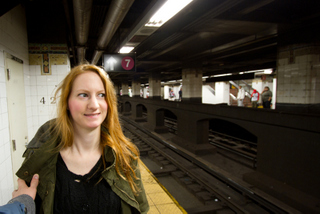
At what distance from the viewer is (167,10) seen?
3631 millimetres

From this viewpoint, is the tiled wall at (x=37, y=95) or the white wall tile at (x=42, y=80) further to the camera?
the white wall tile at (x=42, y=80)

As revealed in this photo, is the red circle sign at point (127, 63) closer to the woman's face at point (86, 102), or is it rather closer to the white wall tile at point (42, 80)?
the white wall tile at point (42, 80)

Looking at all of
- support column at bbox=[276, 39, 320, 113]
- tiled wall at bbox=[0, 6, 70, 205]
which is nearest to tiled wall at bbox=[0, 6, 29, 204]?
tiled wall at bbox=[0, 6, 70, 205]

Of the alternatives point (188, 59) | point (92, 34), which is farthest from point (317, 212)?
point (92, 34)

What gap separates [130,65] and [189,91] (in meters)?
4.98

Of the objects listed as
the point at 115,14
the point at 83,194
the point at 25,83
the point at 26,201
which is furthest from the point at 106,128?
the point at 25,83

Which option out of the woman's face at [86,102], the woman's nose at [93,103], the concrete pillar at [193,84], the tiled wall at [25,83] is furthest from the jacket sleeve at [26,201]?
the concrete pillar at [193,84]

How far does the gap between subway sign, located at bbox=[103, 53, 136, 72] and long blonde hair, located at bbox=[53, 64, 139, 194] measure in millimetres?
5819

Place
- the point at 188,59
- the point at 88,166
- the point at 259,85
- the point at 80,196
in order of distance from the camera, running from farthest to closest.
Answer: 1. the point at 259,85
2. the point at 188,59
3. the point at 88,166
4. the point at 80,196

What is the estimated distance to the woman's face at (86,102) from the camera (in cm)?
142

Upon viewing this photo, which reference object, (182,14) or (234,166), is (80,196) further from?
(234,166)

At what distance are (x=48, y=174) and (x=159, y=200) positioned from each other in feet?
8.64

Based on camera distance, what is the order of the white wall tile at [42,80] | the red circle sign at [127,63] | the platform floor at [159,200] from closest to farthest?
the platform floor at [159,200] → the white wall tile at [42,80] → the red circle sign at [127,63]

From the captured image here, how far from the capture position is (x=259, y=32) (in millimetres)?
6156
